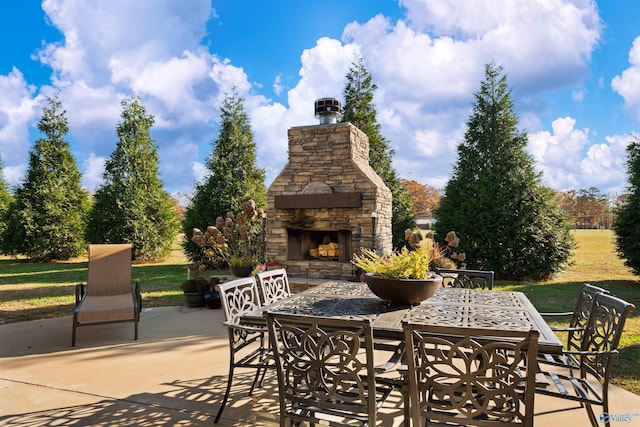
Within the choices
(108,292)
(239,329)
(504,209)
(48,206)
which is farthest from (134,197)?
(239,329)

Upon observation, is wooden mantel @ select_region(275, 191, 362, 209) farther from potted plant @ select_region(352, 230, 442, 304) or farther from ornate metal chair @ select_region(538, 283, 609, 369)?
ornate metal chair @ select_region(538, 283, 609, 369)

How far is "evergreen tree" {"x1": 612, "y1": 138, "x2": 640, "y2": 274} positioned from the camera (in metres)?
7.12

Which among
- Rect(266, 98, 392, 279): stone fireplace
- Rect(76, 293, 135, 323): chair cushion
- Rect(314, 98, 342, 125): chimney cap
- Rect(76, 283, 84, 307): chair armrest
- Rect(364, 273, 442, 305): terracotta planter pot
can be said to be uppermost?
Rect(314, 98, 342, 125): chimney cap

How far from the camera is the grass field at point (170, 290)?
3746 millimetres

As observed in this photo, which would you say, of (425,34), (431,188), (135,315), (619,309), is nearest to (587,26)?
(425,34)

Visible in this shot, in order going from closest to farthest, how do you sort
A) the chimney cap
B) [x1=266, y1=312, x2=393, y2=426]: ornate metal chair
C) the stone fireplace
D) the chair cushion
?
[x1=266, y1=312, x2=393, y2=426]: ornate metal chair, the chair cushion, the stone fireplace, the chimney cap

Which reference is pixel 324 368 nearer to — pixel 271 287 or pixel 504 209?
pixel 271 287

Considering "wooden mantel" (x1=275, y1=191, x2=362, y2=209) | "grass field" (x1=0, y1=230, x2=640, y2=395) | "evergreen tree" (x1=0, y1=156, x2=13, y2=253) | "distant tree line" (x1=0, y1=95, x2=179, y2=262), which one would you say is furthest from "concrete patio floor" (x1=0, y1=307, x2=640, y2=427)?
"evergreen tree" (x1=0, y1=156, x2=13, y2=253)

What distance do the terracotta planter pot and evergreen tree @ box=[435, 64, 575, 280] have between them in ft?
20.5

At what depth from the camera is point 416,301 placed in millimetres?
2248

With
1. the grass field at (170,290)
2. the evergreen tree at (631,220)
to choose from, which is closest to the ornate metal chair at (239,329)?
the grass field at (170,290)

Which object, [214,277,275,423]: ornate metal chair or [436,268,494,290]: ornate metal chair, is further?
[436,268,494,290]: ornate metal chair

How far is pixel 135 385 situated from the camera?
280cm

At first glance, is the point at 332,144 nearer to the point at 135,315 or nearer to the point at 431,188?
the point at 135,315
